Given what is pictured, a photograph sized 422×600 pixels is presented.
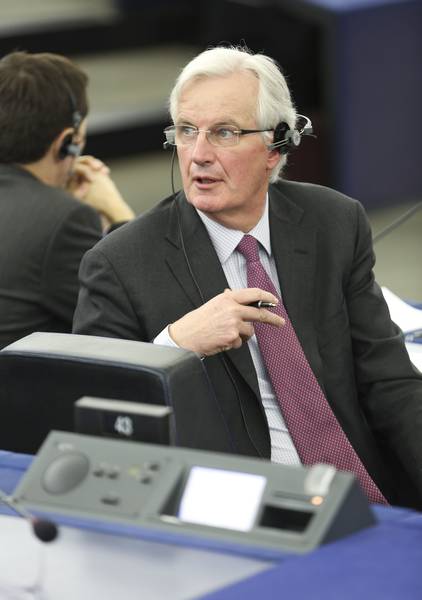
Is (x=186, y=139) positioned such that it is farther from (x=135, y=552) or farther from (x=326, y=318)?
(x=135, y=552)

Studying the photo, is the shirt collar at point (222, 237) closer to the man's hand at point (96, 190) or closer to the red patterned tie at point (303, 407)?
the red patterned tie at point (303, 407)

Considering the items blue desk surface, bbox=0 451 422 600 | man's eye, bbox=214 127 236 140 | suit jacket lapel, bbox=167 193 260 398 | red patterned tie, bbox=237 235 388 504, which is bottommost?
red patterned tie, bbox=237 235 388 504

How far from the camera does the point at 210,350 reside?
2.12 metres

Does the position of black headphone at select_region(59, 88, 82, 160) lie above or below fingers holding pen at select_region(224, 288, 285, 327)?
below

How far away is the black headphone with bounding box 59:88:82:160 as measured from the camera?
3054mm

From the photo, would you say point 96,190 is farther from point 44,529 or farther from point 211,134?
point 44,529

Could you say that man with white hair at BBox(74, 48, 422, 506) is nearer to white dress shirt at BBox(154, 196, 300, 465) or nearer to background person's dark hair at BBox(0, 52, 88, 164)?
white dress shirt at BBox(154, 196, 300, 465)

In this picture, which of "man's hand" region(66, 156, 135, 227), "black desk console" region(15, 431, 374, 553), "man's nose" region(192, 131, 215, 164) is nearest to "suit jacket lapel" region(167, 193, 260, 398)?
"man's nose" region(192, 131, 215, 164)

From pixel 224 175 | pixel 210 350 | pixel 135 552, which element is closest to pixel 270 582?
pixel 135 552

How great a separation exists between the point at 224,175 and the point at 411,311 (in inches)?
26.7

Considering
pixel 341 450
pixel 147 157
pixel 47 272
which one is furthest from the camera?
pixel 147 157

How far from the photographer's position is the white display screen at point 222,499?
1365mm

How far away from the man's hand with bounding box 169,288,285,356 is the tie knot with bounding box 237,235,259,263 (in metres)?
0.27

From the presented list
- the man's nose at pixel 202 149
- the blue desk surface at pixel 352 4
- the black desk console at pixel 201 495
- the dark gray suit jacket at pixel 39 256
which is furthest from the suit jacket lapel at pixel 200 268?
the blue desk surface at pixel 352 4
